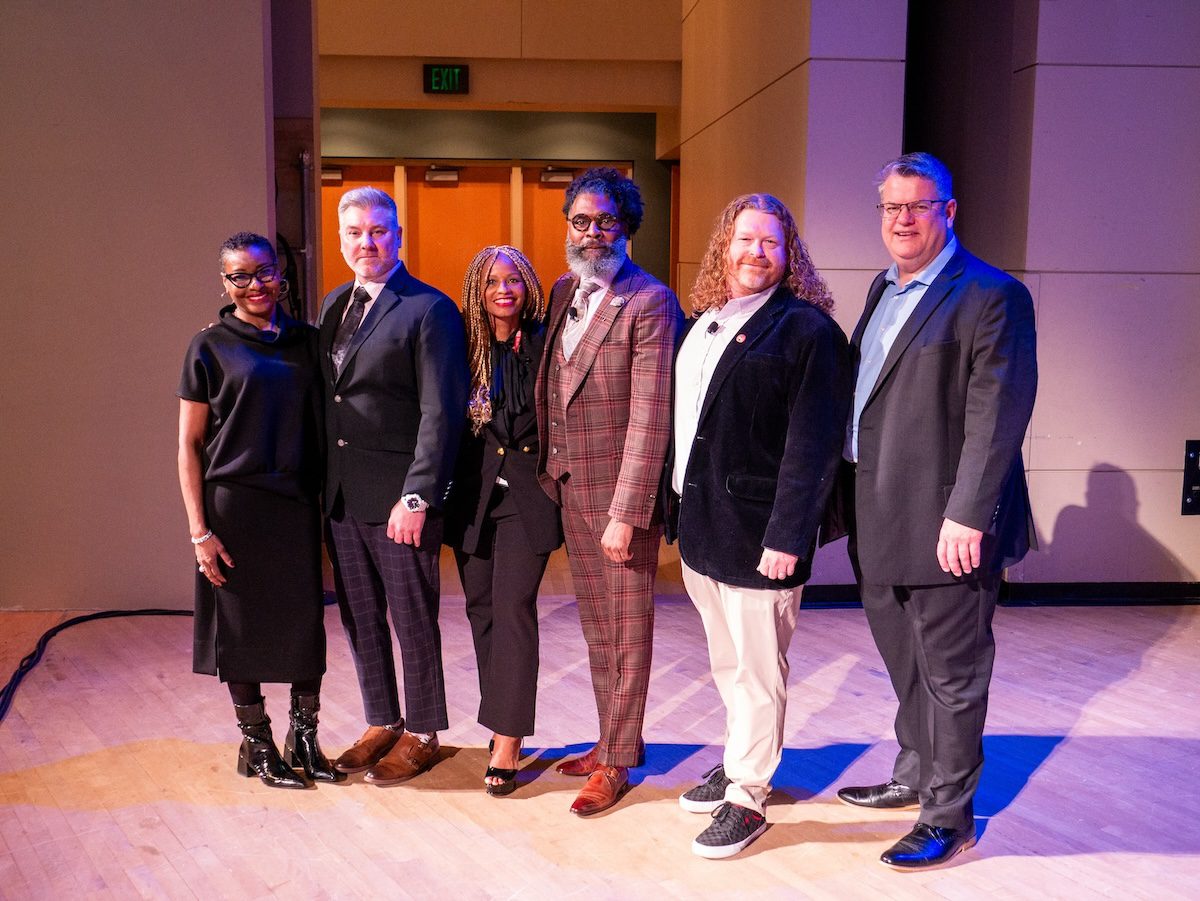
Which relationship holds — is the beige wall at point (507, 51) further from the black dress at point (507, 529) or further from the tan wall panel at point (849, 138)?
the black dress at point (507, 529)

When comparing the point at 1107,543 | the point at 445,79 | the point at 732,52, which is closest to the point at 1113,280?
the point at 1107,543

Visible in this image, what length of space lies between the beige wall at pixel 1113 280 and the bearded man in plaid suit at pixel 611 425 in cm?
281

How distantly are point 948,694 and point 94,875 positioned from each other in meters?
2.09

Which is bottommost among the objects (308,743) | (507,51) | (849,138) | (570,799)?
(570,799)

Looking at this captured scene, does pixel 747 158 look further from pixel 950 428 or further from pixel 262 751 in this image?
pixel 262 751

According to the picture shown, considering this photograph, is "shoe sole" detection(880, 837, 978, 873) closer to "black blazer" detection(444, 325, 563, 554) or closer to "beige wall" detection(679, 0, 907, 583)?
"black blazer" detection(444, 325, 563, 554)

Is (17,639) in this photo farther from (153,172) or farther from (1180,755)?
(1180,755)

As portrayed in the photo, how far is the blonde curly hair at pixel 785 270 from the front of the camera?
257 cm

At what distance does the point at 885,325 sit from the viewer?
2.64 m

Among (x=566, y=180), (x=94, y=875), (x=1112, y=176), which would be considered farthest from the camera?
(x=566, y=180)

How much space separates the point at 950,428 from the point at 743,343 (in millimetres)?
523

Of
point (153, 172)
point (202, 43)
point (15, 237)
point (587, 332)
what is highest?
point (202, 43)

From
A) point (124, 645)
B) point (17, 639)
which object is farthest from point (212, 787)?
point (17, 639)

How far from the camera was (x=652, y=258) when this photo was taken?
10.0 metres
